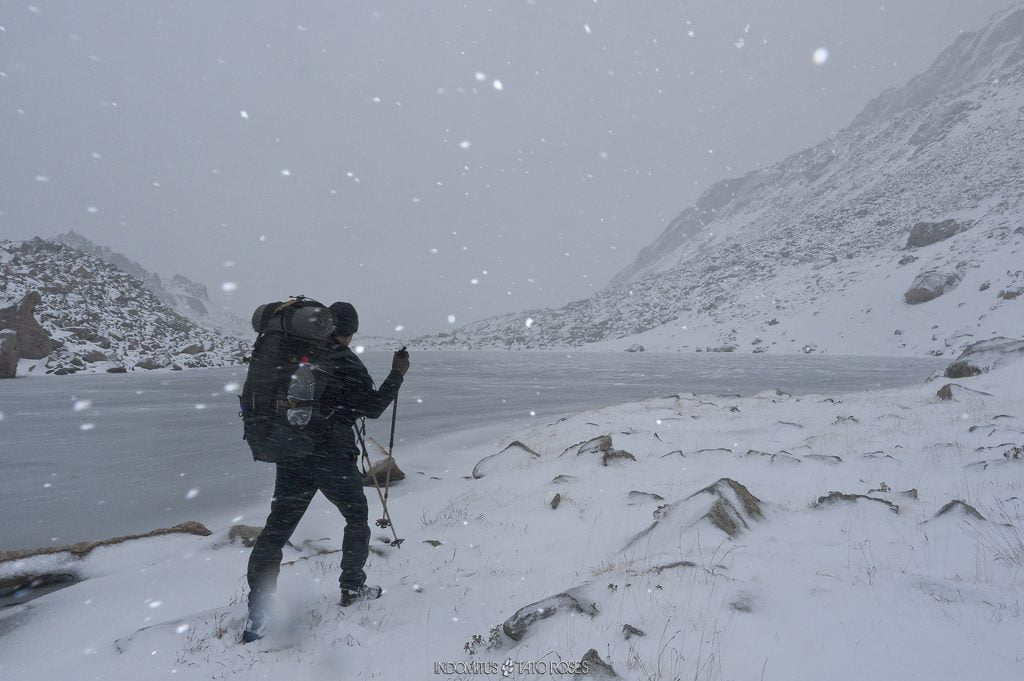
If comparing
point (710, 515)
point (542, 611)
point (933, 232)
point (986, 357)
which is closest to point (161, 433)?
point (542, 611)

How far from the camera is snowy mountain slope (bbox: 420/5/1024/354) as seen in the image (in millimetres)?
56094

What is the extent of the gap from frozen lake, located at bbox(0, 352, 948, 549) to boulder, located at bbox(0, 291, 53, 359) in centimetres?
482

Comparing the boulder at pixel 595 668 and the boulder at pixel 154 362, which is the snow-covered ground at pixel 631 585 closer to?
the boulder at pixel 595 668

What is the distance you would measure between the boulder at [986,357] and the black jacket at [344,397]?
2321 cm

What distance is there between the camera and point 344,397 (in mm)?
4074

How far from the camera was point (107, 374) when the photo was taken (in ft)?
120

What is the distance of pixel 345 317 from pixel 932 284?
6944 centimetres

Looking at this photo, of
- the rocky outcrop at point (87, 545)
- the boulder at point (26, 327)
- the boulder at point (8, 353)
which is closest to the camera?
the rocky outcrop at point (87, 545)

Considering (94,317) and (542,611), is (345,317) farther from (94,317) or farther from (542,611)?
(94,317)

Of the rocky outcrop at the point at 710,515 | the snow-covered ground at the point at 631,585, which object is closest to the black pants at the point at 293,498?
the snow-covered ground at the point at 631,585

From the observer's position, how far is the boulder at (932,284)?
181 ft

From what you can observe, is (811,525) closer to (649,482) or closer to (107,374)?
(649,482)

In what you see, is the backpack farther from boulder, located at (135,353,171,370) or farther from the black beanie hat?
boulder, located at (135,353,171,370)

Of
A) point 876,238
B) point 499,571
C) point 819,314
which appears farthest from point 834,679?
point 876,238
